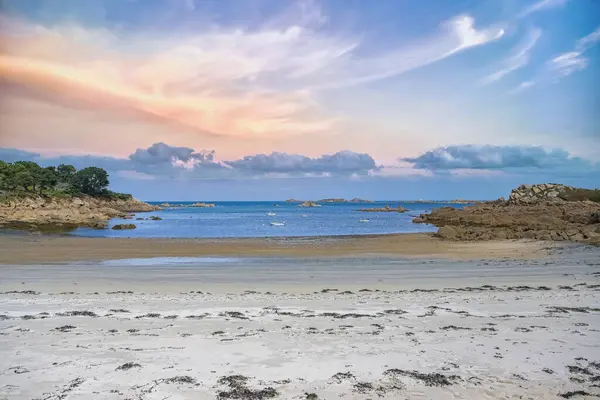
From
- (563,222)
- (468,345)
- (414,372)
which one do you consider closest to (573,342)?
(468,345)

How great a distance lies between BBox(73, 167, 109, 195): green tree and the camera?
9428 cm

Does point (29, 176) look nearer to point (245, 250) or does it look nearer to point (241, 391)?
point (245, 250)

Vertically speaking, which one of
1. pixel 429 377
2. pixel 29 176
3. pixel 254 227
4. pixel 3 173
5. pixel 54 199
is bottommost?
pixel 254 227

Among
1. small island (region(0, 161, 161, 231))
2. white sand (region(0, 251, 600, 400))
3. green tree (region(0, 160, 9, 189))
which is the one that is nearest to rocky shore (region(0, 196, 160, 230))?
small island (region(0, 161, 161, 231))

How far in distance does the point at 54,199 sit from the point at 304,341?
67.8 m

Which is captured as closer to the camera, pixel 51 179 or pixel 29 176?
pixel 29 176

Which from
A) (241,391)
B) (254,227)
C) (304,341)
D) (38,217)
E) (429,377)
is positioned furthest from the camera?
(254,227)

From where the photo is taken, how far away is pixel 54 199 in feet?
214

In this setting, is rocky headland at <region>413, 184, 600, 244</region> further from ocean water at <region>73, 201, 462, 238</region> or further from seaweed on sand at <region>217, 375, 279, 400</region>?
seaweed on sand at <region>217, 375, 279, 400</region>

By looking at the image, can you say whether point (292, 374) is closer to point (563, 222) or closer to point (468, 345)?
point (468, 345)

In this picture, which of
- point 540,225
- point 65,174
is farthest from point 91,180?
point 540,225

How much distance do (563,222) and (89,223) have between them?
43.2 meters

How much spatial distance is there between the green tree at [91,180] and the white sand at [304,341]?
89.0m

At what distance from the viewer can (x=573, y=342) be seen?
285 inches
